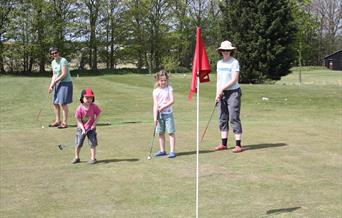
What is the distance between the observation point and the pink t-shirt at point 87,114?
8.88m

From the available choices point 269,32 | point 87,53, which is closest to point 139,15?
point 87,53

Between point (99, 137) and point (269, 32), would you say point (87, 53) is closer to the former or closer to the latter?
point (269, 32)

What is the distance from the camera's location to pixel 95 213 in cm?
612

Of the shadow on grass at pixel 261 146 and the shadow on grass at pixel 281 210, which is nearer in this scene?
the shadow on grass at pixel 281 210

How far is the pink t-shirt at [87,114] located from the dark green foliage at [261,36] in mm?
28586

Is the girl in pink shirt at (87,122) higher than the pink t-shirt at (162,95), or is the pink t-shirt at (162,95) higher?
the pink t-shirt at (162,95)

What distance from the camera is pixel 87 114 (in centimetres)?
891

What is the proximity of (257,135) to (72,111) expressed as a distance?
889cm

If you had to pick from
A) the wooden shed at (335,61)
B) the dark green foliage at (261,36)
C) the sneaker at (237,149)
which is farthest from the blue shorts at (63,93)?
the wooden shed at (335,61)

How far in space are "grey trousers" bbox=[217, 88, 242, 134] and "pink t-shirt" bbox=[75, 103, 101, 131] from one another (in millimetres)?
2481

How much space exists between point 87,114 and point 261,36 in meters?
29.4

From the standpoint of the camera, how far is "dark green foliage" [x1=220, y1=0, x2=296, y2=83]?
3631 centimetres

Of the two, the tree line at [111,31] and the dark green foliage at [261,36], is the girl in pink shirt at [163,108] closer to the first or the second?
the dark green foliage at [261,36]

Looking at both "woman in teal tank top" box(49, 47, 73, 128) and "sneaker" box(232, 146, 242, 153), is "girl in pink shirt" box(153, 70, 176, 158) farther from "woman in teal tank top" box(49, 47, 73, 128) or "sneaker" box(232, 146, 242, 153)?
"woman in teal tank top" box(49, 47, 73, 128)
